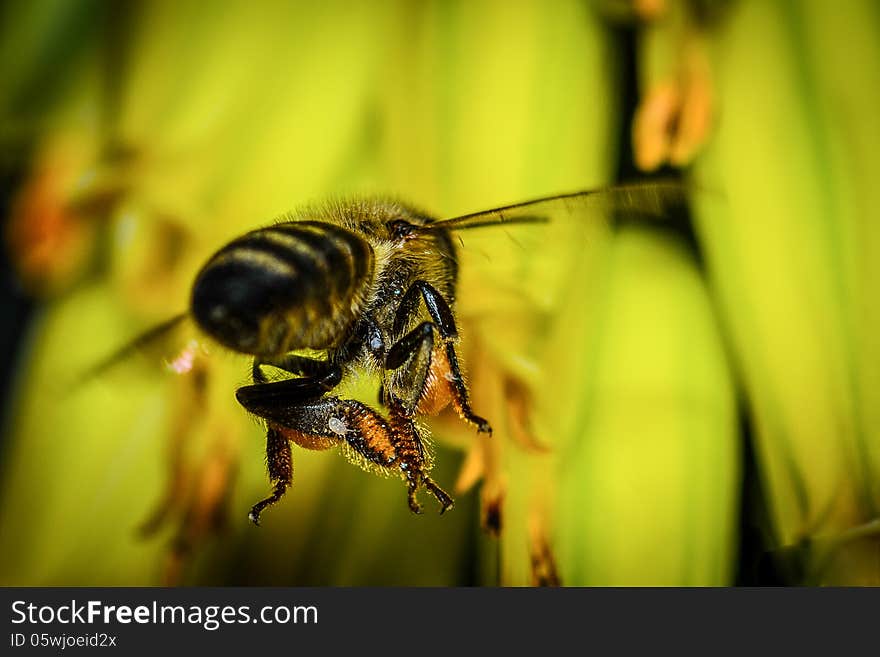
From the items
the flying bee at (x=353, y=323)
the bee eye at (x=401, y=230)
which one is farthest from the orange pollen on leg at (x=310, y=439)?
the bee eye at (x=401, y=230)

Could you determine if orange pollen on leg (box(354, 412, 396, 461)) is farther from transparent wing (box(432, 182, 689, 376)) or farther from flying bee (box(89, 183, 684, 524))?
transparent wing (box(432, 182, 689, 376))

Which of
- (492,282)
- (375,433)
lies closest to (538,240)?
(492,282)

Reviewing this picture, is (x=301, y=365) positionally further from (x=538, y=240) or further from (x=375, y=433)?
(x=538, y=240)

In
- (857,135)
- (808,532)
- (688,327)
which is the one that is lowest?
(808,532)

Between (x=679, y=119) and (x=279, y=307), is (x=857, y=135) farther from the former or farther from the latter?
(x=279, y=307)

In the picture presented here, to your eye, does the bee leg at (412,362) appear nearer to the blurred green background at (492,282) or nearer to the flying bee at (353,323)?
the flying bee at (353,323)

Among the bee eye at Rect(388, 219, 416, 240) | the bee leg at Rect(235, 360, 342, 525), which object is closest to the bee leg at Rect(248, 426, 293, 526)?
the bee leg at Rect(235, 360, 342, 525)

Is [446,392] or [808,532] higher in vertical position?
[446,392]

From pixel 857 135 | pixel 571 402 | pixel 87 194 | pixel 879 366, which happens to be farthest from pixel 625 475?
pixel 87 194
